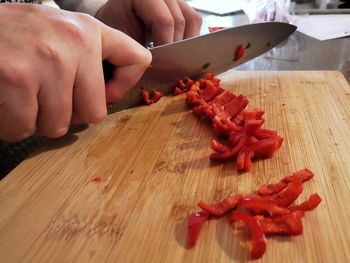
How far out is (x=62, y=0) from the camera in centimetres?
194

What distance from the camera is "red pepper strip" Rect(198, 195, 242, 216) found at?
739 millimetres

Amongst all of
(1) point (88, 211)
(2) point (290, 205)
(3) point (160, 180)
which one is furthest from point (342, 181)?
(1) point (88, 211)

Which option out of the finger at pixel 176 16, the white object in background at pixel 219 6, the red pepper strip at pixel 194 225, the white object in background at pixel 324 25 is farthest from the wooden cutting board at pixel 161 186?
the white object in background at pixel 219 6

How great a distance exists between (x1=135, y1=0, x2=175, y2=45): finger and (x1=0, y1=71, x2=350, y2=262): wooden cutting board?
0.29 m

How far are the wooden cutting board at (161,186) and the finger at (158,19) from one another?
0.94 ft

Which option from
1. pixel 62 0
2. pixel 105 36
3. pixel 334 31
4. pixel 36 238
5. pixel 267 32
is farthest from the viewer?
pixel 334 31

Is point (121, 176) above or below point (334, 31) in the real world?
above

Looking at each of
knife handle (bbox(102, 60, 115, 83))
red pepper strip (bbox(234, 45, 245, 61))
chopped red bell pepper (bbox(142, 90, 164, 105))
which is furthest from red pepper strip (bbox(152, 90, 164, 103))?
red pepper strip (bbox(234, 45, 245, 61))

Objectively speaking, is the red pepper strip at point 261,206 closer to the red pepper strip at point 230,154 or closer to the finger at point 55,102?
the red pepper strip at point 230,154

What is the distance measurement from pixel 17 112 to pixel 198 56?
67cm

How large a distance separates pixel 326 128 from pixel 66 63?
0.69 m

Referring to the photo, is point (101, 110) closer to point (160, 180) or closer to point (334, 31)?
point (160, 180)

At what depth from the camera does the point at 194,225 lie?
0.70 meters

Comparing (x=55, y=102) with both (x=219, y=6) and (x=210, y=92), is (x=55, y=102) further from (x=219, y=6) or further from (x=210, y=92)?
(x=219, y=6)
